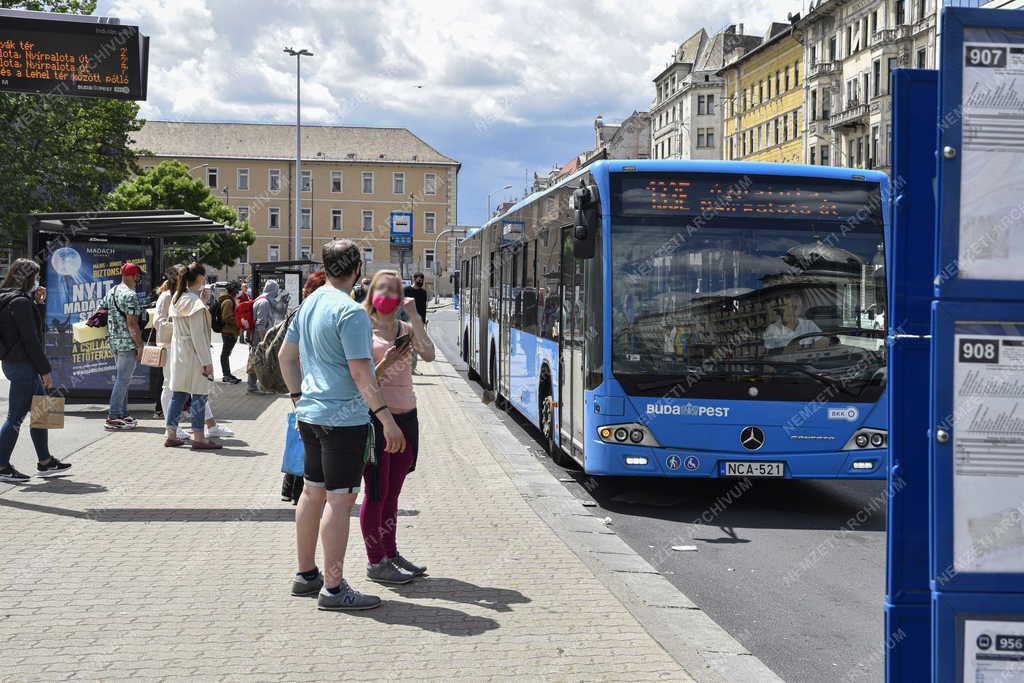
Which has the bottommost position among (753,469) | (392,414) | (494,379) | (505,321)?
(753,469)


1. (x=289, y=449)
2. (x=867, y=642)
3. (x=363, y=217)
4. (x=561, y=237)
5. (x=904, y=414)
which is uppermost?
(x=363, y=217)

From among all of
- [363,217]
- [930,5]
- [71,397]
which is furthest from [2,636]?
[363,217]

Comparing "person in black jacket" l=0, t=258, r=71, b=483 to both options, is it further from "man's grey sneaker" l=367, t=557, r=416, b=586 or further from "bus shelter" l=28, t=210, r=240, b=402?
"bus shelter" l=28, t=210, r=240, b=402

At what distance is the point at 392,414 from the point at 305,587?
3.49ft

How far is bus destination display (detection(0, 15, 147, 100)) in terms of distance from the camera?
1084 cm

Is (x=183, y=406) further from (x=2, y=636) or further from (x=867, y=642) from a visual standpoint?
(x=867, y=642)

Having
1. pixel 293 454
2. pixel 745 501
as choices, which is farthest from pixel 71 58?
pixel 745 501

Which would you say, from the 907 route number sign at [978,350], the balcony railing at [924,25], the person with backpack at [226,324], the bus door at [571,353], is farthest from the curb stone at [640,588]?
the balcony railing at [924,25]

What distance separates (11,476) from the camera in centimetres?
957

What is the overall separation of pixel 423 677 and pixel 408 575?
5.76 feet

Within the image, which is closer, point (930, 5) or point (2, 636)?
point (2, 636)

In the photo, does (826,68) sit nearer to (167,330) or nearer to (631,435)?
(167,330)

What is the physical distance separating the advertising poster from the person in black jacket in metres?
5.13

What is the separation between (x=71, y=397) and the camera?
603 inches
